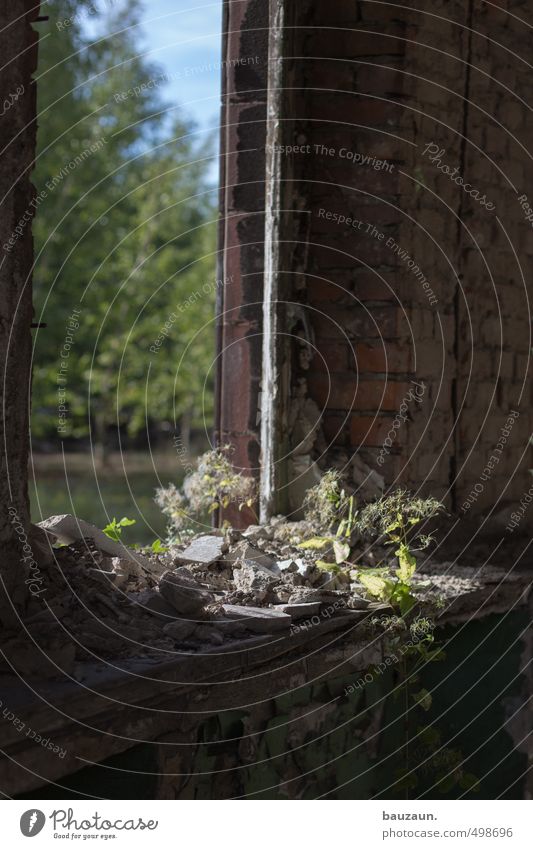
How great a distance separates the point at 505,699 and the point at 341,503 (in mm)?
969

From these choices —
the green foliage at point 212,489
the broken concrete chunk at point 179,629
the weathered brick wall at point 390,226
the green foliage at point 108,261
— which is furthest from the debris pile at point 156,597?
the green foliage at point 108,261

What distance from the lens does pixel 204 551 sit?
11.3ft

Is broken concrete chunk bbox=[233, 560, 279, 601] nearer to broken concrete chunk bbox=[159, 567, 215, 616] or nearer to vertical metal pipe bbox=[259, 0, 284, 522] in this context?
A: broken concrete chunk bbox=[159, 567, 215, 616]

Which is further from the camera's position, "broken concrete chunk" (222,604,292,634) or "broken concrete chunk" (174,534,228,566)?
"broken concrete chunk" (174,534,228,566)

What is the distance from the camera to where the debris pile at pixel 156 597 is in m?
2.51

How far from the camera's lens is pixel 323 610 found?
310 centimetres

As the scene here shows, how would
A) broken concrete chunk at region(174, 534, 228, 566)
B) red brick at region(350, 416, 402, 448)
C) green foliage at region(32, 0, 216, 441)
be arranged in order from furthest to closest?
A: green foliage at region(32, 0, 216, 441)
red brick at region(350, 416, 402, 448)
broken concrete chunk at region(174, 534, 228, 566)

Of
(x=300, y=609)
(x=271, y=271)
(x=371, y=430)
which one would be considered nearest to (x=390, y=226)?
(x=271, y=271)

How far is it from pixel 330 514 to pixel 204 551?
0.59 meters

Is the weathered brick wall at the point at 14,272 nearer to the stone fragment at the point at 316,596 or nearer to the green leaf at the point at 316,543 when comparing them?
the stone fragment at the point at 316,596

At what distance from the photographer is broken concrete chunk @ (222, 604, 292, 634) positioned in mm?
2840

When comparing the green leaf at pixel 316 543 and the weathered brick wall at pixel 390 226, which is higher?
the weathered brick wall at pixel 390 226

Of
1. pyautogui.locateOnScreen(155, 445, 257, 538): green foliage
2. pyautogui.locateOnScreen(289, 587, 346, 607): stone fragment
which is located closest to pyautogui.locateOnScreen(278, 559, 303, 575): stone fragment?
pyautogui.locateOnScreen(289, 587, 346, 607): stone fragment
